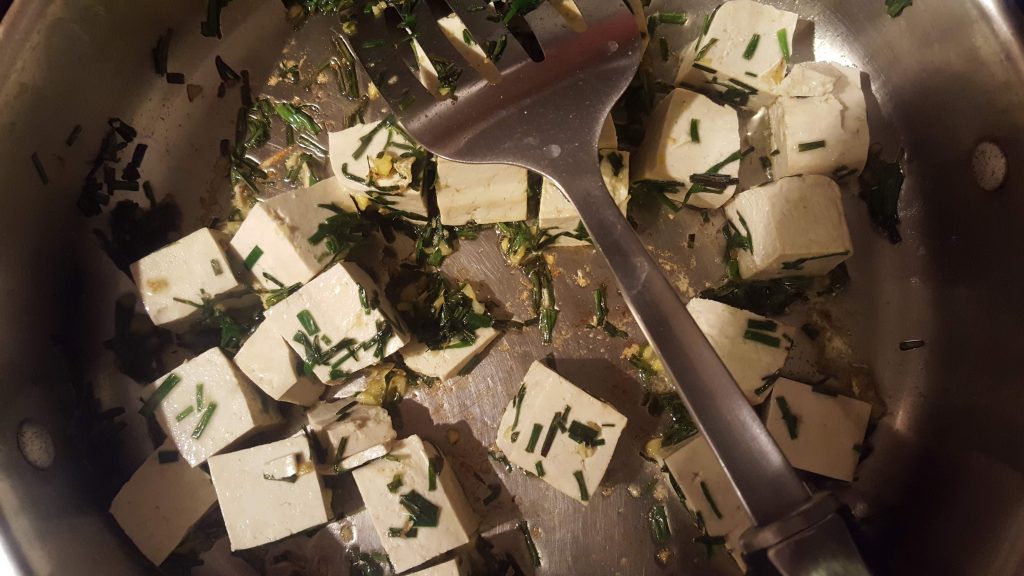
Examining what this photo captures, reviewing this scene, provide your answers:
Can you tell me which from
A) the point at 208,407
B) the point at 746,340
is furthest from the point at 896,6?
the point at 208,407

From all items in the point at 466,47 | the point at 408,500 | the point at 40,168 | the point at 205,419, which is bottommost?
the point at 408,500

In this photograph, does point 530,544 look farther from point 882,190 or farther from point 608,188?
point 882,190

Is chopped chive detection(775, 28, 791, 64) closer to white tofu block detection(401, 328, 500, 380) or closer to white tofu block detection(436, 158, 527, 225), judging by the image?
white tofu block detection(436, 158, 527, 225)

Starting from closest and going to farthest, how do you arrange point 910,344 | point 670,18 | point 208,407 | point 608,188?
point 608,188 < point 208,407 < point 910,344 < point 670,18

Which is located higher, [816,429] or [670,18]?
[670,18]

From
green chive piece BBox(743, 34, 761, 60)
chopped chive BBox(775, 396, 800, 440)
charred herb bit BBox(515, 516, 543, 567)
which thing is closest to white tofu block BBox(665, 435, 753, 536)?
chopped chive BBox(775, 396, 800, 440)
